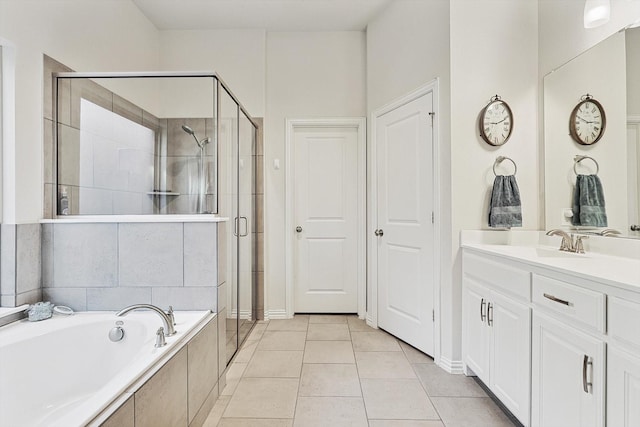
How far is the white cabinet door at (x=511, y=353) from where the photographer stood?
1.55 metres

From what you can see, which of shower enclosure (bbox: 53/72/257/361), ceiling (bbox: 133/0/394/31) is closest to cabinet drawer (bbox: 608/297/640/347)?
shower enclosure (bbox: 53/72/257/361)

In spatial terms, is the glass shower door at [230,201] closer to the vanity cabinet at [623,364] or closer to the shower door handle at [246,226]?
the shower door handle at [246,226]

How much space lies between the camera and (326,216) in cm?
347

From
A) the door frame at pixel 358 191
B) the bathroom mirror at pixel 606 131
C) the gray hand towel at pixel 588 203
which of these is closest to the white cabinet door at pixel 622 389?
the bathroom mirror at pixel 606 131

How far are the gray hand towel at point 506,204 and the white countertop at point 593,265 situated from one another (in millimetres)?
255

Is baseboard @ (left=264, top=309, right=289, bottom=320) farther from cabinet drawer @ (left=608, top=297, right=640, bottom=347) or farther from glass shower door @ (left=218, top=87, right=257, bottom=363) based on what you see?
cabinet drawer @ (left=608, top=297, right=640, bottom=347)

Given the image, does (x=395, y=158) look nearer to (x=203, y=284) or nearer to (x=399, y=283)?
(x=399, y=283)

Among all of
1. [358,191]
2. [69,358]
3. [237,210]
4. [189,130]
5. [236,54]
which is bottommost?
[69,358]

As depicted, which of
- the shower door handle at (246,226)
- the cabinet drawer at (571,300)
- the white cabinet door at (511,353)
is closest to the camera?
the cabinet drawer at (571,300)

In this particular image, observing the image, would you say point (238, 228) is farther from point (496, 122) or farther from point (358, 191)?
point (496, 122)

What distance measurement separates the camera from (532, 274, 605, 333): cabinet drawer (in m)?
1.16

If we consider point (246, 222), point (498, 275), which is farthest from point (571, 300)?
point (246, 222)

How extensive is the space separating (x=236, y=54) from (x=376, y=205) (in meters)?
2.02

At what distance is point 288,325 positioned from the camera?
321 cm
